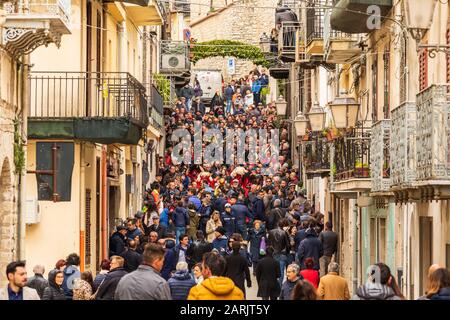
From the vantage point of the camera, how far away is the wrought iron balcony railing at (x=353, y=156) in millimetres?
28141

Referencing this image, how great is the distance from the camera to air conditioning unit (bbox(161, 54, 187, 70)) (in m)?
55.2

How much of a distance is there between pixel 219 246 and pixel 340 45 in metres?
6.21

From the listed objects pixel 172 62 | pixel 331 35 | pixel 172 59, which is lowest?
pixel 331 35

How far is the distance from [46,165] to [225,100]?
4454 cm

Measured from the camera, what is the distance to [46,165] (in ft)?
96.0

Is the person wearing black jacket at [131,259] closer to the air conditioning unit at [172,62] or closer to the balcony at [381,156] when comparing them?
the balcony at [381,156]

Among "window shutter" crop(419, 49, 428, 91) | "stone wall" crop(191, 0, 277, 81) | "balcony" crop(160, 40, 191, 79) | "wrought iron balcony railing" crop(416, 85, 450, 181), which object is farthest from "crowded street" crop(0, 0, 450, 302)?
"stone wall" crop(191, 0, 277, 81)

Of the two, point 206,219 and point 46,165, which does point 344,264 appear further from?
point 46,165

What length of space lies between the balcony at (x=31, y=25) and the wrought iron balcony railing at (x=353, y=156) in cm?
645

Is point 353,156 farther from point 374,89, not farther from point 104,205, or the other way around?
point 104,205

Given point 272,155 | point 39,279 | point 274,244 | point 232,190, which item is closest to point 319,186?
point 232,190

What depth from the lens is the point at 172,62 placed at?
55375 mm

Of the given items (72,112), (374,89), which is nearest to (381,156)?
(374,89)

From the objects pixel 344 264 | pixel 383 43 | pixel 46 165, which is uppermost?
pixel 383 43
